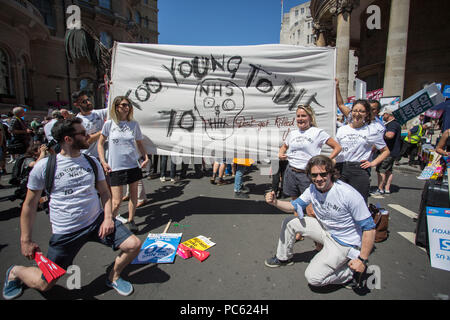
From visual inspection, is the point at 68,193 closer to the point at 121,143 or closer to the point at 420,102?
the point at 121,143

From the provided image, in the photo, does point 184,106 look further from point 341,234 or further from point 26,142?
point 26,142

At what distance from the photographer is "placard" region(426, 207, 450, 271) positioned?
257 cm

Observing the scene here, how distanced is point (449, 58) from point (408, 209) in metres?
17.5

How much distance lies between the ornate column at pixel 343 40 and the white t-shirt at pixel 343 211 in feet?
47.3

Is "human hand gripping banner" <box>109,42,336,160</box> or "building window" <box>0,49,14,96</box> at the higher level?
"building window" <box>0,49,14,96</box>

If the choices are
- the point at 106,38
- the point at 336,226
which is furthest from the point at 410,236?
the point at 106,38

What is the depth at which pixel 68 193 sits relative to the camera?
201cm

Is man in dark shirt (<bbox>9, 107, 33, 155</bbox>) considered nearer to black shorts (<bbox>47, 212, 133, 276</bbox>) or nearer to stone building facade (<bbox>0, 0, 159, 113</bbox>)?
black shorts (<bbox>47, 212, 133, 276</bbox>)

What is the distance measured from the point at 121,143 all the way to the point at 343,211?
9.73 feet

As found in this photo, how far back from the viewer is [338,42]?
14.9 m

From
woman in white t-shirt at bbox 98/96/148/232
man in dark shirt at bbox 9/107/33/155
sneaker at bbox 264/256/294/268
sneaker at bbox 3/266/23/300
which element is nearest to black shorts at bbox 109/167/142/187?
woman in white t-shirt at bbox 98/96/148/232

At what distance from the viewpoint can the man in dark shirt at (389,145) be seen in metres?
4.87

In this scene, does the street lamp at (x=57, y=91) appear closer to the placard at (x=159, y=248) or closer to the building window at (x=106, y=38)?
the building window at (x=106, y=38)

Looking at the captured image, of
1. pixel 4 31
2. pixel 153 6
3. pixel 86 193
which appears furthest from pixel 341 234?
pixel 153 6
